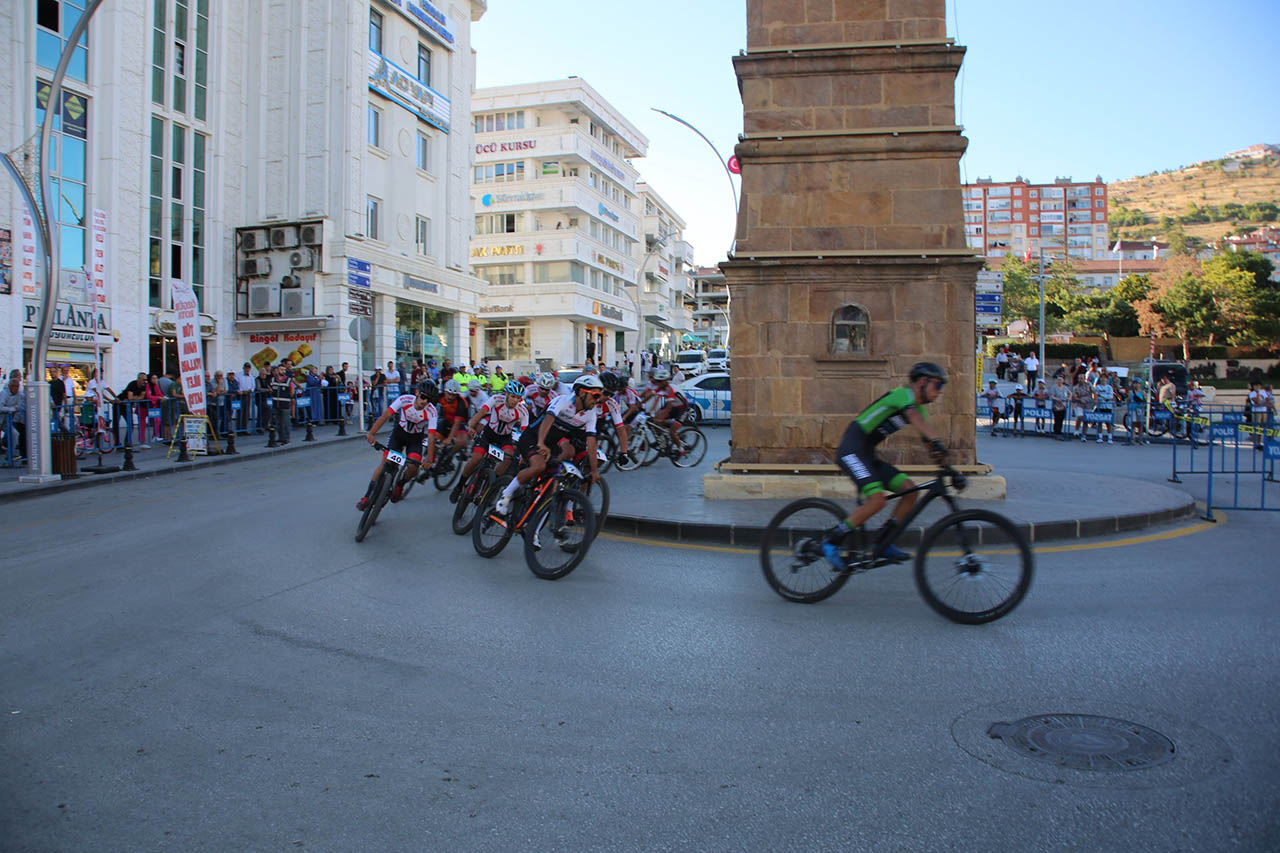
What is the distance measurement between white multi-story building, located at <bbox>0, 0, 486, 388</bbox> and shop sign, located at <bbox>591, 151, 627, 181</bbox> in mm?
21814

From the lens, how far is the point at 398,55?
36.8m

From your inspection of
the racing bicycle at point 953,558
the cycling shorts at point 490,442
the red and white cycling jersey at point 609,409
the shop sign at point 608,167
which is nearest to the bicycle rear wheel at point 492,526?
the cycling shorts at point 490,442

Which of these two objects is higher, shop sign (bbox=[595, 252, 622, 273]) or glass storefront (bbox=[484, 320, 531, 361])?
shop sign (bbox=[595, 252, 622, 273])

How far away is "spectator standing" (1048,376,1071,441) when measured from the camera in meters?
24.9

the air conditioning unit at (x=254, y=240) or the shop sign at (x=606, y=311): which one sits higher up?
the shop sign at (x=606, y=311)

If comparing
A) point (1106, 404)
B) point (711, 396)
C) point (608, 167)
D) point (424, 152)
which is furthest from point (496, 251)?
point (1106, 404)

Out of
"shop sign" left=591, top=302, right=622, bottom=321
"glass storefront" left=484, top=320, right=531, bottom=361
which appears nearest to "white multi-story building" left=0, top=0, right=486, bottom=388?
"glass storefront" left=484, top=320, right=531, bottom=361

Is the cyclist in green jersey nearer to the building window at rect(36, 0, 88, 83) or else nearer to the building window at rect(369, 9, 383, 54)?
the building window at rect(36, 0, 88, 83)

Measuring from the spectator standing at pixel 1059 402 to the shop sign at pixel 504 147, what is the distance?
45058mm

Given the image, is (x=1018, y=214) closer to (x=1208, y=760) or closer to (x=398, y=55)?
(x=398, y=55)

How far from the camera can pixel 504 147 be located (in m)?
63.2

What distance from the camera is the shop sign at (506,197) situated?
6150cm

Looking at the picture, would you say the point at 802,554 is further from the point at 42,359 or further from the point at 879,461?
the point at 42,359

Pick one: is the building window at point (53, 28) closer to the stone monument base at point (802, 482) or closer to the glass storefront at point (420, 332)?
the glass storefront at point (420, 332)
